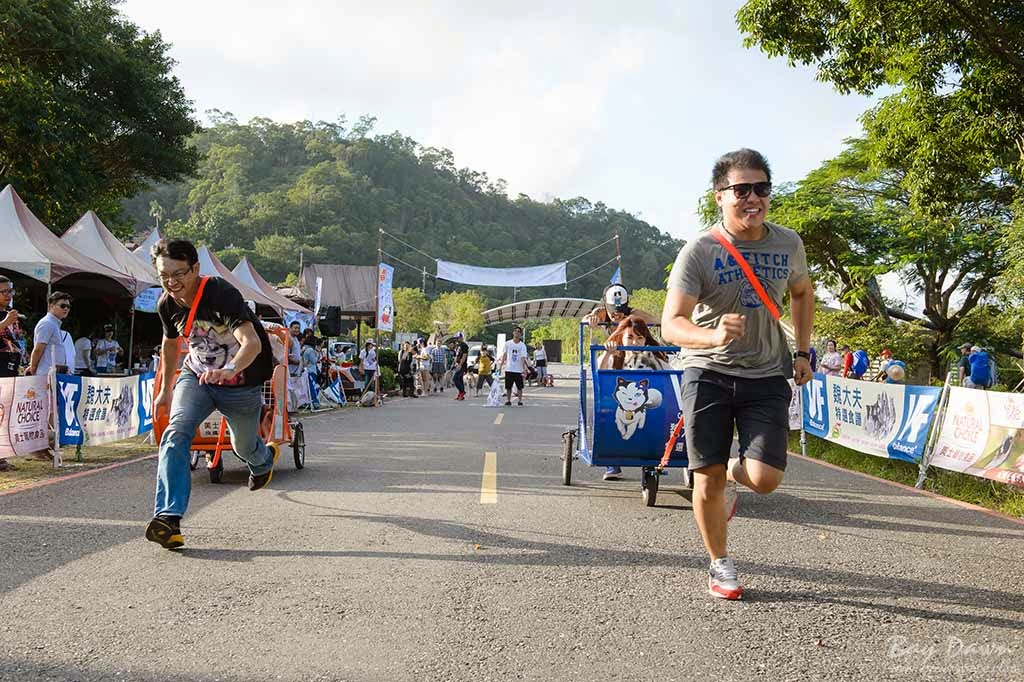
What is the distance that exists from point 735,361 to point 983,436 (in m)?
5.14

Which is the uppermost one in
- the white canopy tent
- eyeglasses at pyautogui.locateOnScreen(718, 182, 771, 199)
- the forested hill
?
the forested hill

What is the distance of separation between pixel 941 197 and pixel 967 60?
207cm

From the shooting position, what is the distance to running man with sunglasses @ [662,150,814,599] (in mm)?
4266

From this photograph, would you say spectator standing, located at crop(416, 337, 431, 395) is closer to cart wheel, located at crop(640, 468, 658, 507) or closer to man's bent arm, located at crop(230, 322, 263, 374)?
cart wheel, located at crop(640, 468, 658, 507)

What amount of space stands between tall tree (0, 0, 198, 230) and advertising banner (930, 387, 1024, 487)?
61.6ft

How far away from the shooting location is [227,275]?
66.9ft

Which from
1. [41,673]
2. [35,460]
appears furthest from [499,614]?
[35,460]

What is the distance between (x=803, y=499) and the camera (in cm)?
Result: 760

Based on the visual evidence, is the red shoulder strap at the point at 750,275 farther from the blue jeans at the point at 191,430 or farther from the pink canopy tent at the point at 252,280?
the pink canopy tent at the point at 252,280

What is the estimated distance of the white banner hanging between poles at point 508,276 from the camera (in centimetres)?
4503

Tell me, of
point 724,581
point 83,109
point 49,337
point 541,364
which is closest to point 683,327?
point 724,581

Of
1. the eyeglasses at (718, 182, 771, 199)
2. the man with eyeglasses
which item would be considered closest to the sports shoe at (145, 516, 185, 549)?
the man with eyeglasses

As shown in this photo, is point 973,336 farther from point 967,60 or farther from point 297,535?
point 297,535

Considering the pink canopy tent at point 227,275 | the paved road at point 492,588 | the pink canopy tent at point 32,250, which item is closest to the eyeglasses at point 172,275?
the paved road at point 492,588
